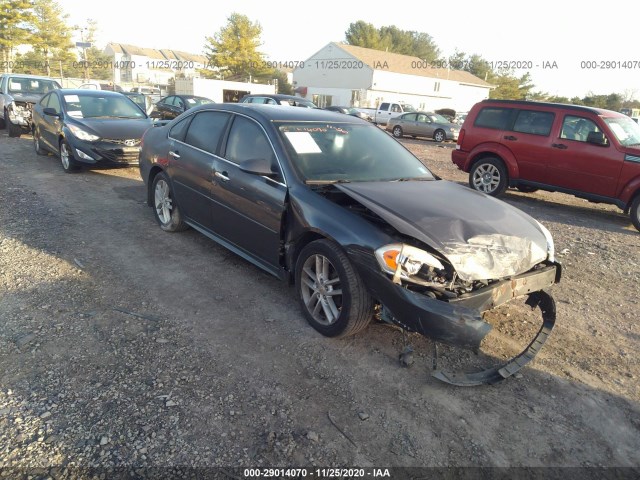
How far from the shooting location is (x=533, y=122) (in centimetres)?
870

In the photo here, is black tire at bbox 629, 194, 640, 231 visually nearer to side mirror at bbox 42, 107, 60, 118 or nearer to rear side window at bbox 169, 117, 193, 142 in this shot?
rear side window at bbox 169, 117, 193, 142

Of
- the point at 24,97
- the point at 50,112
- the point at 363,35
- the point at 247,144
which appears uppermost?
the point at 363,35

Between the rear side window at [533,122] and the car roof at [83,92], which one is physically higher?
the rear side window at [533,122]

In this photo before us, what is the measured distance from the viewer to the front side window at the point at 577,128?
798 cm

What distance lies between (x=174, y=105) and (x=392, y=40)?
66910 mm

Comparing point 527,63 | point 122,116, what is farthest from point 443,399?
point 527,63

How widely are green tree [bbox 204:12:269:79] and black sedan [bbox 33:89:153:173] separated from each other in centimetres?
4187

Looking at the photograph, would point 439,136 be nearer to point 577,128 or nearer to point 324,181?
point 577,128

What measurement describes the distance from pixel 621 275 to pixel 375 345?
3.67 meters

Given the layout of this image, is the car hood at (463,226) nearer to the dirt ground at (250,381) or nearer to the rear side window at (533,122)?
the dirt ground at (250,381)

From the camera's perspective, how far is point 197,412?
8.82ft

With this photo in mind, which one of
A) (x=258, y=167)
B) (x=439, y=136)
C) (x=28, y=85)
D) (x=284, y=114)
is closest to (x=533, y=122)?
(x=284, y=114)

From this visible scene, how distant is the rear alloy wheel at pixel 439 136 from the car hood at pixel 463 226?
1970 cm

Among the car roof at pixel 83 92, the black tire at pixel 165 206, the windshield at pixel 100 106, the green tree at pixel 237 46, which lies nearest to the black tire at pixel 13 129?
the car roof at pixel 83 92
